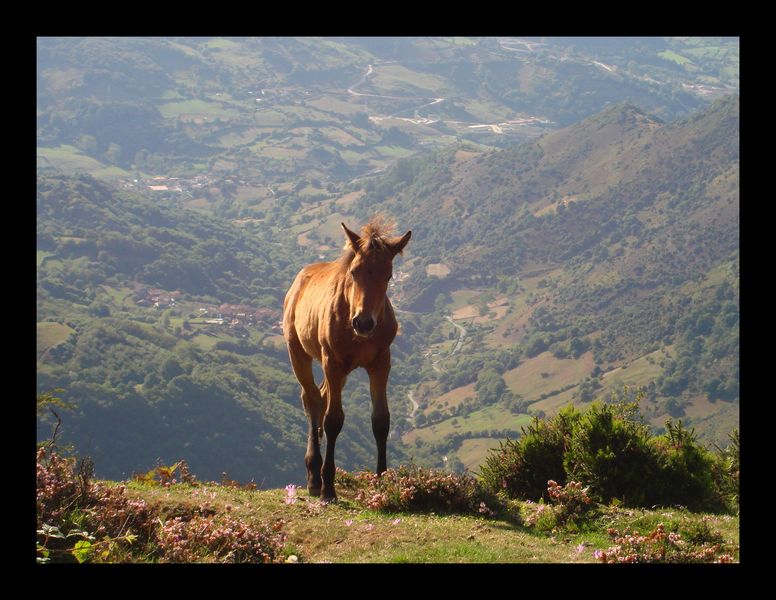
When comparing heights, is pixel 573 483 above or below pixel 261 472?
above

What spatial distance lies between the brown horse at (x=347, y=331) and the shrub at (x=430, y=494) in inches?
34.9

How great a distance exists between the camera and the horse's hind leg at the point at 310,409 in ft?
43.2

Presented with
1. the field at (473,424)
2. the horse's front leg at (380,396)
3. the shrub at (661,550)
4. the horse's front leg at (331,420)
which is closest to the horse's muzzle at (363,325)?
the horse's front leg at (380,396)

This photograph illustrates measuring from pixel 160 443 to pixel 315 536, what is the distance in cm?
13635

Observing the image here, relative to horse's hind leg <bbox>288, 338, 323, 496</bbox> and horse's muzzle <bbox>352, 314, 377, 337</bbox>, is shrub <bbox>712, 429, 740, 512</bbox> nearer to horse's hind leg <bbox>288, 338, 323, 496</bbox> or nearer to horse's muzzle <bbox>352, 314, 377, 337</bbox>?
horse's muzzle <bbox>352, 314, 377, 337</bbox>

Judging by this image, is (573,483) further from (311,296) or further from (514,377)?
(514,377)

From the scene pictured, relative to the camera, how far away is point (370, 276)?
1123 centimetres

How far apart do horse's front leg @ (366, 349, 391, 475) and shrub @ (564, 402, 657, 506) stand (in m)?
2.45

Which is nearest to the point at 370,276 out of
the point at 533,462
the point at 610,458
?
the point at 533,462

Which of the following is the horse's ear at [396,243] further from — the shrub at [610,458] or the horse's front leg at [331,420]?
the shrub at [610,458]

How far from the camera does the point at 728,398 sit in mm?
156000

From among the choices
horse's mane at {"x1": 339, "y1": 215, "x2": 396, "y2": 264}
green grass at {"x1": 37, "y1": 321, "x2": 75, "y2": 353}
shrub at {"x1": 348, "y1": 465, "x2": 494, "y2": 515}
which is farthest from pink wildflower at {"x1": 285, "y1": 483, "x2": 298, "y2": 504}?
green grass at {"x1": 37, "y1": 321, "x2": 75, "y2": 353}
